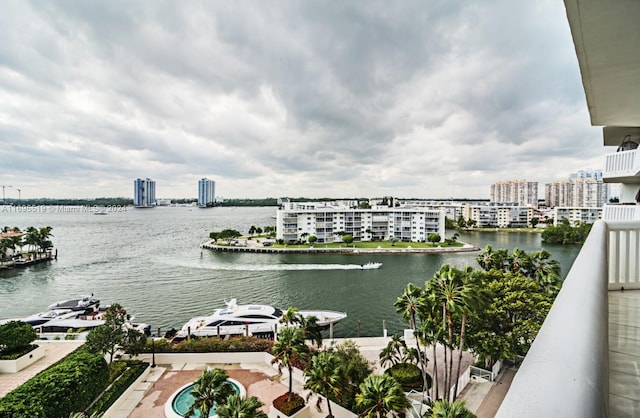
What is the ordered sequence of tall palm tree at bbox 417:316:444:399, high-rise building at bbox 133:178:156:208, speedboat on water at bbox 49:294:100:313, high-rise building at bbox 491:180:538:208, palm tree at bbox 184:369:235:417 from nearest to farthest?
palm tree at bbox 184:369:235:417, tall palm tree at bbox 417:316:444:399, speedboat on water at bbox 49:294:100:313, high-rise building at bbox 491:180:538:208, high-rise building at bbox 133:178:156:208

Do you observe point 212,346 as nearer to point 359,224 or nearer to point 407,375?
point 407,375

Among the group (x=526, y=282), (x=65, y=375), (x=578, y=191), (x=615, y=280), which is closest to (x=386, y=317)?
(x=526, y=282)

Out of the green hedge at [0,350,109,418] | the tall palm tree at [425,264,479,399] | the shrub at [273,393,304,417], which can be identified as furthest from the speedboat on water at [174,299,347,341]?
the tall palm tree at [425,264,479,399]

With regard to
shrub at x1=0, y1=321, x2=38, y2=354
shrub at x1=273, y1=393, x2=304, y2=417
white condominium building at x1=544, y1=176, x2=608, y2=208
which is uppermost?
white condominium building at x1=544, y1=176, x2=608, y2=208

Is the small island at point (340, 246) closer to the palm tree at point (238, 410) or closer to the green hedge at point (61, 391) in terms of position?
the green hedge at point (61, 391)

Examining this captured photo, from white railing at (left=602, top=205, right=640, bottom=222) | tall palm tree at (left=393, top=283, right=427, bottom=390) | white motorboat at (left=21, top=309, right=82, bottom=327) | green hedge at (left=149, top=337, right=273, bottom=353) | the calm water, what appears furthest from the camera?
the calm water

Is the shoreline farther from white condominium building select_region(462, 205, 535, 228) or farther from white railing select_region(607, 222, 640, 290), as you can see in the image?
white railing select_region(607, 222, 640, 290)

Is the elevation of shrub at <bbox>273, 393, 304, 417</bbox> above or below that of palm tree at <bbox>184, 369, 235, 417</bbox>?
below

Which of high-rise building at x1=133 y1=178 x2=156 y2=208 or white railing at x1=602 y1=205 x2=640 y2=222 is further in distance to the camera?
high-rise building at x1=133 y1=178 x2=156 y2=208
